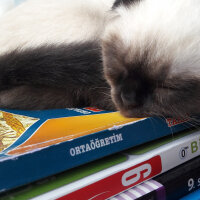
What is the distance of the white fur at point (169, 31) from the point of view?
57 centimetres

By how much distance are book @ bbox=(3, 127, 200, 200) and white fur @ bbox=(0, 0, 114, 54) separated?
1.02 feet

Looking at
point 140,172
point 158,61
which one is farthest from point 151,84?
point 140,172

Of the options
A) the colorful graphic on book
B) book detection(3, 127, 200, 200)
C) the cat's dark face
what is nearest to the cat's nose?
the cat's dark face

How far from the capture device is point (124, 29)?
66 cm

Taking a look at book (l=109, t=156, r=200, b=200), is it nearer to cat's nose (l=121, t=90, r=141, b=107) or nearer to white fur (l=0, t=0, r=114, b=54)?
cat's nose (l=121, t=90, r=141, b=107)

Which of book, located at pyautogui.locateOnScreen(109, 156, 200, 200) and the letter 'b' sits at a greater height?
the letter 'b'

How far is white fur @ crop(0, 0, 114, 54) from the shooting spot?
695mm

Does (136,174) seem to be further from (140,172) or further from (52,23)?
(52,23)

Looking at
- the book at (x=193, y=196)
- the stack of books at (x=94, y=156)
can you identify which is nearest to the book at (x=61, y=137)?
the stack of books at (x=94, y=156)

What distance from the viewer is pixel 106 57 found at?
0.68m

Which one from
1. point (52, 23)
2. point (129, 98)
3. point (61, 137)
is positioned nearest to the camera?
point (61, 137)

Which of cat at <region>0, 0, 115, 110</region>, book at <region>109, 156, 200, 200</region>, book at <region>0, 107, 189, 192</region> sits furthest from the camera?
cat at <region>0, 0, 115, 110</region>

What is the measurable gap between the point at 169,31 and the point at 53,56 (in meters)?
0.27

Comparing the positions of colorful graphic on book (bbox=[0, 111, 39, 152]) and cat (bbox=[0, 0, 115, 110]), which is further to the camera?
cat (bbox=[0, 0, 115, 110])
